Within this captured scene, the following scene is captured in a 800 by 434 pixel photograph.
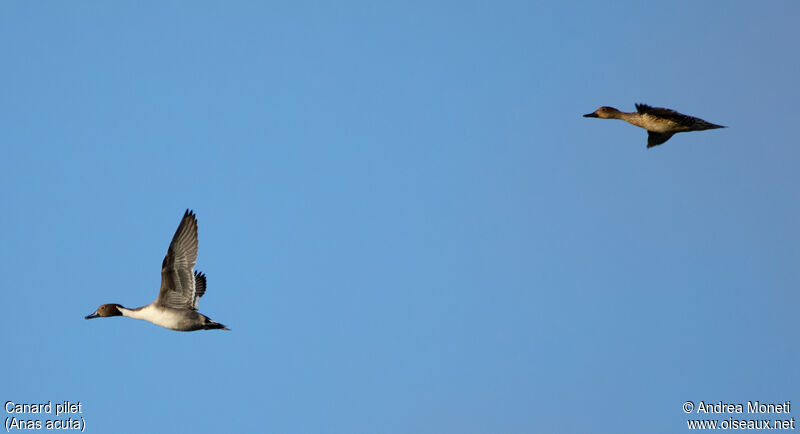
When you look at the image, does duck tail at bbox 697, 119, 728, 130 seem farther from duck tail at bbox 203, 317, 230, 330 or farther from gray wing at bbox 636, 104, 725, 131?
duck tail at bbox 203, 317, 230, 330

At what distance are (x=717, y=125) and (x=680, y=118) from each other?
0.77m

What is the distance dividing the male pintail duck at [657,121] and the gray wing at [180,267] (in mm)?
9130

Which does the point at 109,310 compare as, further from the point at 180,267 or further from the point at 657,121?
the point at 657,121

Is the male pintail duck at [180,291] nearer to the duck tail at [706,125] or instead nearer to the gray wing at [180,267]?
the gray wing at [180,267]

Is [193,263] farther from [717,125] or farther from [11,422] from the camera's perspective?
[717,125]

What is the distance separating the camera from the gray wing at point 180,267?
1969 centimetres

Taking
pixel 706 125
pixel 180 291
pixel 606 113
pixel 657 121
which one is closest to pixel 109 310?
pixel 180 291

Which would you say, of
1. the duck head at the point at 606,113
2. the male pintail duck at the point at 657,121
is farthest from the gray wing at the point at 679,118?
the duck head at the point at 606,113

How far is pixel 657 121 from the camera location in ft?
69.7

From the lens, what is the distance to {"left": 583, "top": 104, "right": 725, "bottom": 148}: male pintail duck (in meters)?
20.5

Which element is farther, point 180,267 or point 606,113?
point 606,113

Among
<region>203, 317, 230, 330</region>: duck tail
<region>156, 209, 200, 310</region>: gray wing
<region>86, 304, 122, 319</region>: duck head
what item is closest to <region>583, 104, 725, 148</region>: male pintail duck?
<region>156, 209, 200, 310</region>: gray wing

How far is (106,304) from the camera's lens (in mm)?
20859

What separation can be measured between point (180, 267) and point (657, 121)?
10.1 metres
